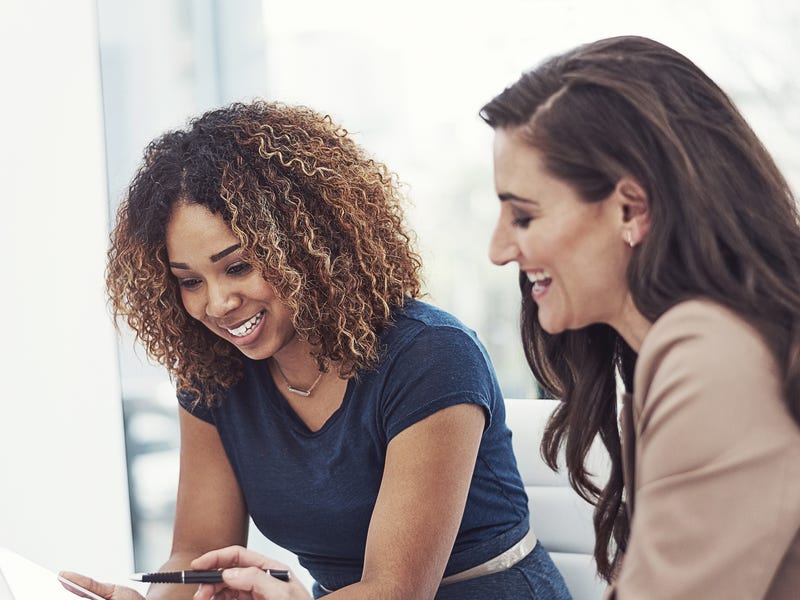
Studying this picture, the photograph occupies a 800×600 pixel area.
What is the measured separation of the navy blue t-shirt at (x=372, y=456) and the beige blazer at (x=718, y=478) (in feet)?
1.91

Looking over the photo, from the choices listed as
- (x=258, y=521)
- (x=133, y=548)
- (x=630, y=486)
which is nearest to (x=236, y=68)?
(x=133, y=548)

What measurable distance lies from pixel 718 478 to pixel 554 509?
2.71 feet

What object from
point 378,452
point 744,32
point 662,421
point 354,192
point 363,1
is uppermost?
point 363,1

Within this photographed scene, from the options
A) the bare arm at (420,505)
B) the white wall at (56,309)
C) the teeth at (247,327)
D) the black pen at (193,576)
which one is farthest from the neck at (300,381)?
the white wall at (56,309)

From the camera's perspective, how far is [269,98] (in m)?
2.70

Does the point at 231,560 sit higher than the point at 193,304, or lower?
lower

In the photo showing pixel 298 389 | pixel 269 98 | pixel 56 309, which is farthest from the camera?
pixel 269 98

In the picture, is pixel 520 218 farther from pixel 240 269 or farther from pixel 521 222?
pixel 240 269

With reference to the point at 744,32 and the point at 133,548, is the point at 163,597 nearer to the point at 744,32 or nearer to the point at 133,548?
the point at 133,548

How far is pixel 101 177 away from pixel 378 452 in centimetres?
132

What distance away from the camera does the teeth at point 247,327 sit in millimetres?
1448

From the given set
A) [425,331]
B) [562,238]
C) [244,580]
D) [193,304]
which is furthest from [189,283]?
[562,238]

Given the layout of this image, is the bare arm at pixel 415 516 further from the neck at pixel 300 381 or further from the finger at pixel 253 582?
the neck at pixel 300 381

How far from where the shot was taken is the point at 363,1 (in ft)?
8.48
